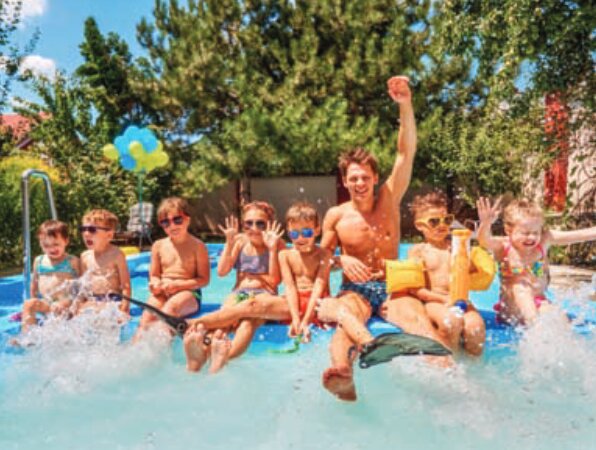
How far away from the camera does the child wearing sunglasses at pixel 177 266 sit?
4.30 meters

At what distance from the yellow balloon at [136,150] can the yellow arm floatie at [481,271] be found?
351 inches

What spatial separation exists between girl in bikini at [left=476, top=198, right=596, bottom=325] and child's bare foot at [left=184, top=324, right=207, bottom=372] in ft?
6.75

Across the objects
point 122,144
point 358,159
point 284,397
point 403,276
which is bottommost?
point 284,397

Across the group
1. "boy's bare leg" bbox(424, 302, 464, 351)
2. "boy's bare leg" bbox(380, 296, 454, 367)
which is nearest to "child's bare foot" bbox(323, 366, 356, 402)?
"boy's bare leg" bbox(380, 296, 454, 367)

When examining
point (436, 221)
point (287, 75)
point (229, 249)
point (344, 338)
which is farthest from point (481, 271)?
point (287, 75)

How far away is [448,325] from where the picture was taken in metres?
3.38

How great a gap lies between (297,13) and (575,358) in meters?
12.6

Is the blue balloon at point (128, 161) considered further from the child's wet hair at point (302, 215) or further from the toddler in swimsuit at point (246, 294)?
the child's wet hair at point (302, 215)

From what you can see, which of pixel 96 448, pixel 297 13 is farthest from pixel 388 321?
pixel 297 13

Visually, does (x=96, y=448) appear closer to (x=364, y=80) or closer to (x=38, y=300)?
(x=38, y=300)

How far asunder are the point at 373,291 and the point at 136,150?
8.48 metres

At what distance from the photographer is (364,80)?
1366 centimetres

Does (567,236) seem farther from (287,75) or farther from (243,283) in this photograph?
(287,75)

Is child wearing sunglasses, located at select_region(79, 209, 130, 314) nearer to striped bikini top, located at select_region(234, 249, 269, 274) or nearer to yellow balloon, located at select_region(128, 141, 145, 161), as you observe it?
striped bikini top, located at select_region(234, 249, 269, 274)
